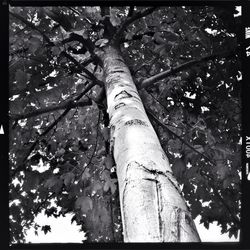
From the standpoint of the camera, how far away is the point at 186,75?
11.9 ft

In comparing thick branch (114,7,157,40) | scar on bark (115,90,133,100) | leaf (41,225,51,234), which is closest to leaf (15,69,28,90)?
thick branch (114,7,157,40)

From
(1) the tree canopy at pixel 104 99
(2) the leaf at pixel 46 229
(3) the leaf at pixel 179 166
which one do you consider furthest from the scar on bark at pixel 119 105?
(2) the leaf at pixel 46 229

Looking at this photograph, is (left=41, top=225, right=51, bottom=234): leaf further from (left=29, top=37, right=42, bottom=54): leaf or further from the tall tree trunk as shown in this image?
the tall tree trunk

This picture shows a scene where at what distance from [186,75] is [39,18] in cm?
144

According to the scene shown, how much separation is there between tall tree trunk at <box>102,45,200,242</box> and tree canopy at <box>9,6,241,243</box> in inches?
30.3

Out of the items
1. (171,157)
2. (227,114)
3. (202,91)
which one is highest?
(202,91)

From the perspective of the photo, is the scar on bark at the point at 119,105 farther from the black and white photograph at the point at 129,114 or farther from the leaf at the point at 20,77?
the leaf at the point at 20,77

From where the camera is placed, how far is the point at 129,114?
1.96 m

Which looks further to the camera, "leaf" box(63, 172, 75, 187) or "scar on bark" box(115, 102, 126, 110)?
"leaf" box(63, 172, 75, 187)

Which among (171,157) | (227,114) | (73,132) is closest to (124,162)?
(227,114)

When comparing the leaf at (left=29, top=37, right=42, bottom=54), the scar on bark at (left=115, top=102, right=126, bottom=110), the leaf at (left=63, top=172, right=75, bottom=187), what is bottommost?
the leaf at (left=63, top=172, right=75, bottom=187)

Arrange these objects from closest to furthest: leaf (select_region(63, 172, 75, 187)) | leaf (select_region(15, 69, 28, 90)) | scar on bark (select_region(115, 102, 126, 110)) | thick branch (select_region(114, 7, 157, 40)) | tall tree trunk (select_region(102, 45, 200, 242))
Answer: tall tree trunk (select_region(102, 45, 200, 242)) → scar on bark (select_region(115, 102, 126, 110)) → leaf (select_region(63, 172, 75, 187)) → leaf (select_region(15, 69, 28, 90)) → thick branch (select_region(114, 7, 157, 40))

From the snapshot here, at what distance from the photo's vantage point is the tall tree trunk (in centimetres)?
132

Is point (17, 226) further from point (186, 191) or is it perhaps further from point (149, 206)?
point (149, 206)
